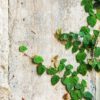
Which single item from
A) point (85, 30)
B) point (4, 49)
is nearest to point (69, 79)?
point (85, 30)

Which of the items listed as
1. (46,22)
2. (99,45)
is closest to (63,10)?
(46,22)

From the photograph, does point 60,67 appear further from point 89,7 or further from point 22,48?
point 89,7

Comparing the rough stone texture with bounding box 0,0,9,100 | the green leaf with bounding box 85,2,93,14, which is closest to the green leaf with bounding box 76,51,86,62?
the green leaf with bounding box 85,2,93,14

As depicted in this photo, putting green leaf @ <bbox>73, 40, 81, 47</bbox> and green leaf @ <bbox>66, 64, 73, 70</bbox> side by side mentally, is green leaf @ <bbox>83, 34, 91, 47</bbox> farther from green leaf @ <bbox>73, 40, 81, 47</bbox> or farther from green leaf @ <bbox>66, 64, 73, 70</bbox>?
green leaf @ <bbox>66, 64, 73, 70</bbox>

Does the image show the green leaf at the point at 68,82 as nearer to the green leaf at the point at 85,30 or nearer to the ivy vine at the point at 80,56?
the ivy vine at the point at 80,56

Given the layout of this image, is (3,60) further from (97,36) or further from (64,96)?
(97,36)

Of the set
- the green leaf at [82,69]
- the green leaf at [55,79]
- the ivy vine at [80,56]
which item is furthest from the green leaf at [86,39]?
the green leaf at [55,79]
